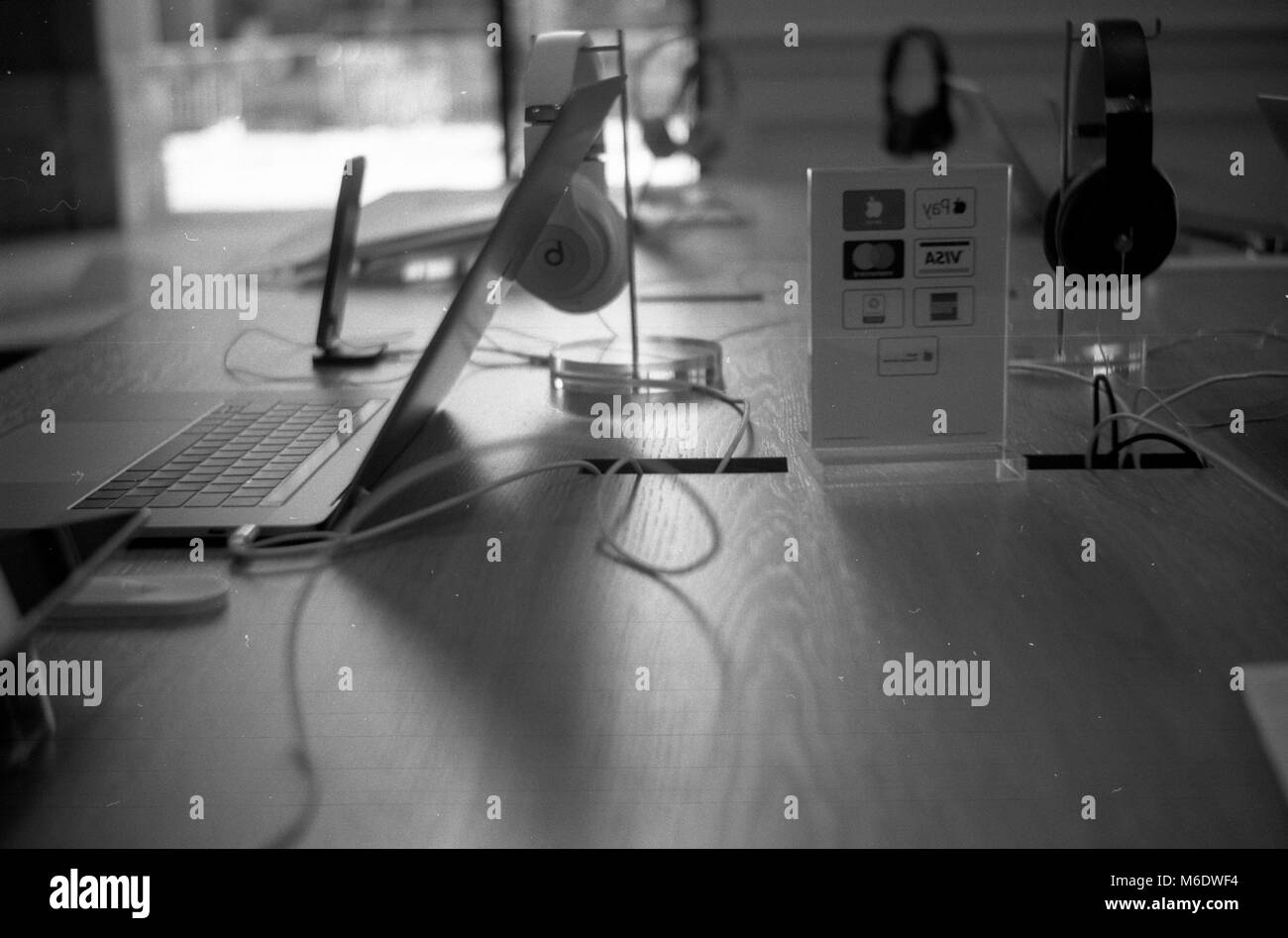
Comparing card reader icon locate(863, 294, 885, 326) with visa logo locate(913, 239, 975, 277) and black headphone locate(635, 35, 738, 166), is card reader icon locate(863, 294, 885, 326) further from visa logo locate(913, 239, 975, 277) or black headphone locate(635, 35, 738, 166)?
black headphone locate(635, 35, 738, 166)

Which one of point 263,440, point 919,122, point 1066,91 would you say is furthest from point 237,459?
point 919,122

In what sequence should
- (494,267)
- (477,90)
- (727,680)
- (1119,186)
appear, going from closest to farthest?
(727,680)
(494,267)
(1119,186)
(477,90)

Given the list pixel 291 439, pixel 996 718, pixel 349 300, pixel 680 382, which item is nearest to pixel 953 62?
pixel 349 300

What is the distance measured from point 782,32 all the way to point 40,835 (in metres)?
4.01

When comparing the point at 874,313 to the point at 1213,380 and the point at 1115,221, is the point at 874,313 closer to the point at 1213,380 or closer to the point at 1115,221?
the point at 1115,221

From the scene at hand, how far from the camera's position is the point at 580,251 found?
1150 mm

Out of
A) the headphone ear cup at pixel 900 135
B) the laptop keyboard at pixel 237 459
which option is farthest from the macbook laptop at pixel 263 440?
the headphone ear cup at pixel 900 135

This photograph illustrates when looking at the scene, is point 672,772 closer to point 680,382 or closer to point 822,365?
point 822,365

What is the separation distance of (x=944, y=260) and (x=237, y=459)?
0.50 metres

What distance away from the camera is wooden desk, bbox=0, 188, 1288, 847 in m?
0.46

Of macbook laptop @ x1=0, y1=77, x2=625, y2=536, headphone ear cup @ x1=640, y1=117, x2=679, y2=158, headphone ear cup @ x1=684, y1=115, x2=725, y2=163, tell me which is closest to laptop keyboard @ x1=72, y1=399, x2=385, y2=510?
macbook laptop @ x1=0, y1=77, x2=625, y2=536

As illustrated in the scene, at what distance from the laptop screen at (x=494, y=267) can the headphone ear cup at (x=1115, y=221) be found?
38 cm

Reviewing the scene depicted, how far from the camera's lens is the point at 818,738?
51cm
